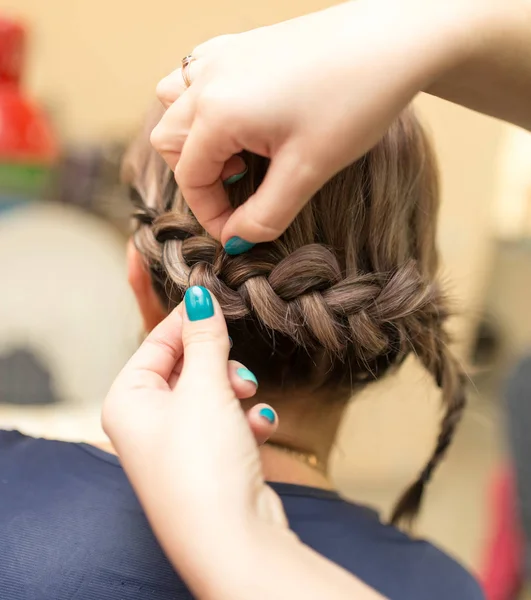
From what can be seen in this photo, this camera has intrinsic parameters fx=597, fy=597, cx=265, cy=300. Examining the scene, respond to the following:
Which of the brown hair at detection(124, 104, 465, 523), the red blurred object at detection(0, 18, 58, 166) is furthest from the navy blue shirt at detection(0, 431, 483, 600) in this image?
the red blurred object at detection(0, 18, 58, 166)

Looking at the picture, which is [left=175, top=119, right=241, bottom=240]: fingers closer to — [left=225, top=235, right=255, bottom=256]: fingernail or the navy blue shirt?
[left=225, top=235, right=255, bottom=256]: fingernail

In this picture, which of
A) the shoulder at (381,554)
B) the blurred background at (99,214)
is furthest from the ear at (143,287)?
the blurred background at (99,214)

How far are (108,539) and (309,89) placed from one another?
1.50 ft

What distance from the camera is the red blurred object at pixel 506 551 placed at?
1225mm

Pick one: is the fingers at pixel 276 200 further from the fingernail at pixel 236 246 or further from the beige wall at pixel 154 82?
the beige wall at pixel 154 82

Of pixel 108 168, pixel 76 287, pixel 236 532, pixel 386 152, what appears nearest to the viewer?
pixel 236 532

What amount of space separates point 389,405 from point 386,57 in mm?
1234

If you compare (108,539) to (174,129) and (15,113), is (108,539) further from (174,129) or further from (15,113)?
(15,113)

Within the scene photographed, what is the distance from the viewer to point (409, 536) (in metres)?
0.72

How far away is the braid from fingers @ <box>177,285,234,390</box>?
310mm

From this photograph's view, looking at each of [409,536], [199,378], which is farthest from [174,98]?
[409,536]

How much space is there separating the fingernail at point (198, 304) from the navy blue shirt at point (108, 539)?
232 millimetres

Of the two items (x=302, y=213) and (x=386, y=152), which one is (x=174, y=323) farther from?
(x=386, y=152)

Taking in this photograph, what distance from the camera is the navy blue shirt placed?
1.83ft
